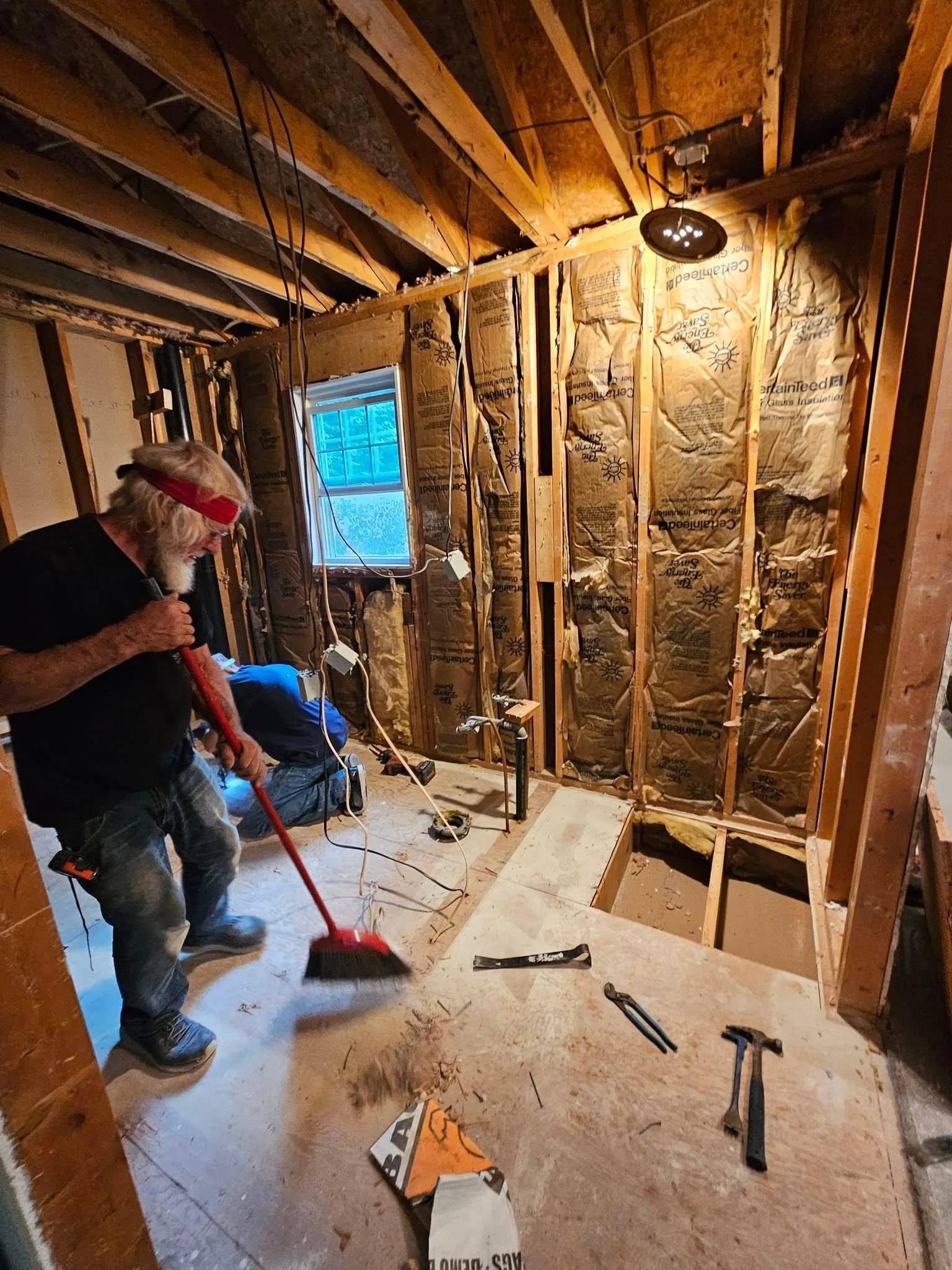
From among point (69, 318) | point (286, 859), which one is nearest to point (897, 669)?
point (286, 859)

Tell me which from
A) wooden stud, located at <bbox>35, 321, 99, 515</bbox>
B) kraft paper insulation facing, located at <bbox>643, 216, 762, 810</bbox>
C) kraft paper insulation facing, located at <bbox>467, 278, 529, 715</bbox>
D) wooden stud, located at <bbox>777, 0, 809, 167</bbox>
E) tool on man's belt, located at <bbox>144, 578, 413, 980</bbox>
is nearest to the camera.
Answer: wooden stud, located at <bbox>777, 0, 809, 167</bbox>

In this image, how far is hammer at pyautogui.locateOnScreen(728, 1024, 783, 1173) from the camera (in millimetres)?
1066

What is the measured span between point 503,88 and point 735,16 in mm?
695

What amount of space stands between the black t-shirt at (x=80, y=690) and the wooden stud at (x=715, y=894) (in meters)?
1.77

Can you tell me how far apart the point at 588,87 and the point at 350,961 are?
2483mm

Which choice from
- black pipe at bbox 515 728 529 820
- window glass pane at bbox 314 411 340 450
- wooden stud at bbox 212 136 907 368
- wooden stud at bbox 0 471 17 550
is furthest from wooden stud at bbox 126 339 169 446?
black pipe at bbox 515 728 529 820

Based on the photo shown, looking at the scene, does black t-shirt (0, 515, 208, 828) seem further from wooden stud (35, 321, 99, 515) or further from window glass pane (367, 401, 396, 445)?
wooden stud (35, 321, 99, 515)

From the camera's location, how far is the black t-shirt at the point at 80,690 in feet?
3.54

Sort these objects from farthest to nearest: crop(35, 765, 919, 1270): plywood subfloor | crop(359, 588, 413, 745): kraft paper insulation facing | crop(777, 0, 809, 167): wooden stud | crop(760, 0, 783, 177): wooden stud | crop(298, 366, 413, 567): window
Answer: crop(359, 588, 413, 745): kraft paper insulation facing, crop(298, 366, 413, 567): window, crop(777, 0, 809, 167): wooden stud, crop(760, 0, 783, 177): wooden stud, crop(35, 765, 919, 1270): plywood subfloor

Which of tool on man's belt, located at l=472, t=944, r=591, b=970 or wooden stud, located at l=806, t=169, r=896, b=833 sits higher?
wooden stud, located at l=806, t=169, r=896, b=833

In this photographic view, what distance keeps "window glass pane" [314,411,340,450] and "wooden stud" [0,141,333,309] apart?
0.67m

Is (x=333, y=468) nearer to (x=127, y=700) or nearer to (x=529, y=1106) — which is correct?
(x=127, y=700)

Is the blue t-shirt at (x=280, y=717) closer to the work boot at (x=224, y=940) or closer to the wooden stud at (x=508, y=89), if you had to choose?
the work boot at (x=224, y=940)

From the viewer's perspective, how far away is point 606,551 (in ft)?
7.43
